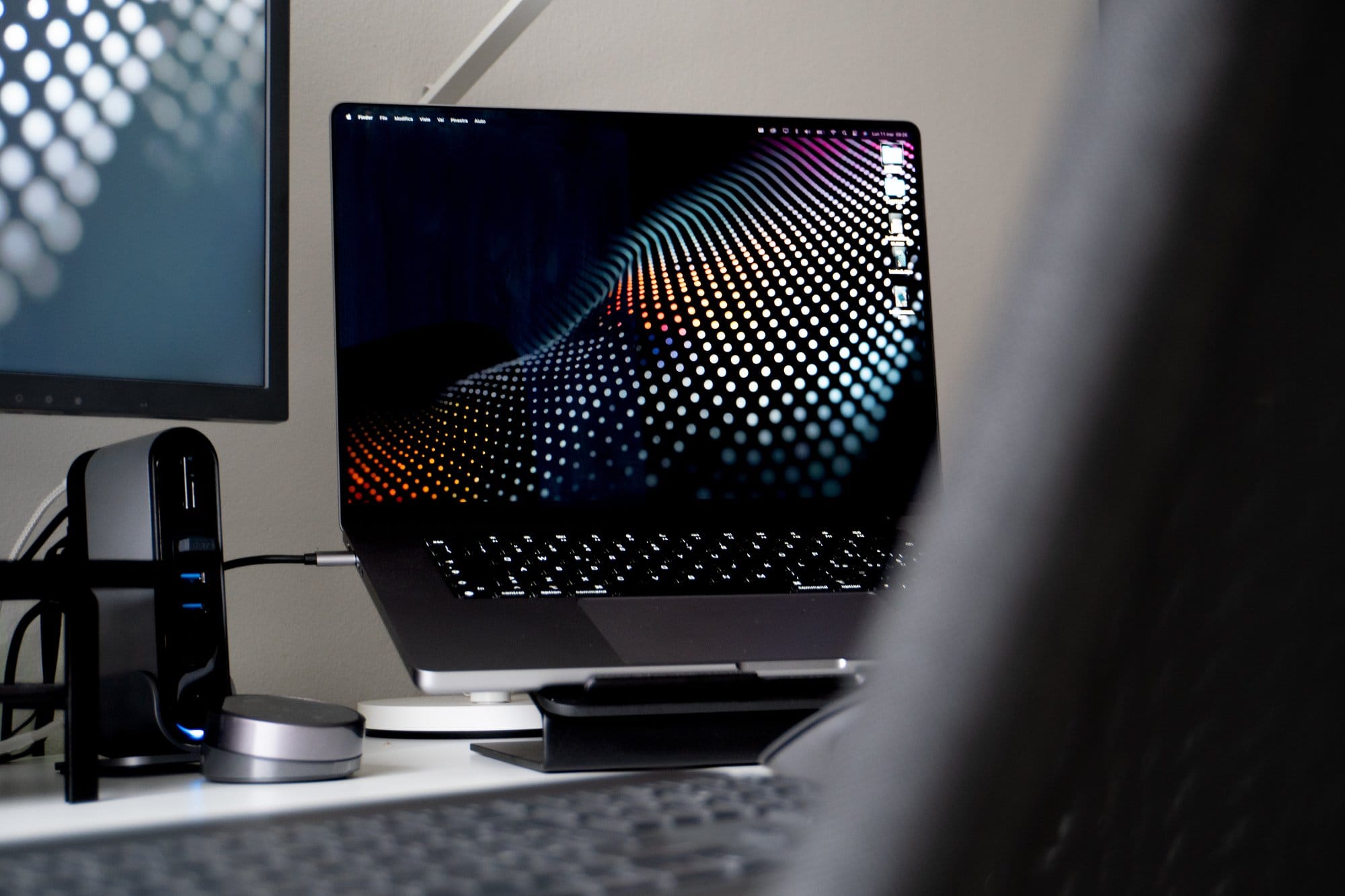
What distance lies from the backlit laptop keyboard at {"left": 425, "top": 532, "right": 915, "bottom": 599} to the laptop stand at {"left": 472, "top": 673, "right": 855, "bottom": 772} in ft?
0.35

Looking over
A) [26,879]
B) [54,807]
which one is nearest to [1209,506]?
[26,879]

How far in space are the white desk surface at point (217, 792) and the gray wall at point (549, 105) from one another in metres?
0.28

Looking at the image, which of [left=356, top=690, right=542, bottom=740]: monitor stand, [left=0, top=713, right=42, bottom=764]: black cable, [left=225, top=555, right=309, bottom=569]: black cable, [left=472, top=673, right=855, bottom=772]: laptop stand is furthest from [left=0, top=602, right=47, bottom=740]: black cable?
[left=472, top=673, right=855, bottom=772]: laptop stand

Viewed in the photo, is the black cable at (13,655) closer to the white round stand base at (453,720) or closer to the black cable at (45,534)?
the black cable at (45,534)

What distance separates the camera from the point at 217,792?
557mm

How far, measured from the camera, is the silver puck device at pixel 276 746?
0.57 metres

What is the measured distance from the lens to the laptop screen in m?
0.82

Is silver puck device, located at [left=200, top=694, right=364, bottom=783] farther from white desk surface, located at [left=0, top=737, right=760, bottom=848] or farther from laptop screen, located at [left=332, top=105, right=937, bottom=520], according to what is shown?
laptop screen, located at [left=332, top=105, right=937, bottom=520]

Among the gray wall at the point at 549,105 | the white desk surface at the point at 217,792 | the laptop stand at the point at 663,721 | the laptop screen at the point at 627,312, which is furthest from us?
the gray wall at the point at 549,105

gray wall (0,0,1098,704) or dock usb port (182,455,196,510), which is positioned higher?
gray wall (0,0,1098,704)

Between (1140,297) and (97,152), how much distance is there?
70 centimetres

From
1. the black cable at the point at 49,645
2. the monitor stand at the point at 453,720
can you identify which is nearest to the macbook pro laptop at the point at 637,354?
the monitor stand at the point at 453,720

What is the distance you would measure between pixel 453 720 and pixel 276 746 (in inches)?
8.0

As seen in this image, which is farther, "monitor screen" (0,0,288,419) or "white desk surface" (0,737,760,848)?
"monitor screen" (0,0,288,419)
